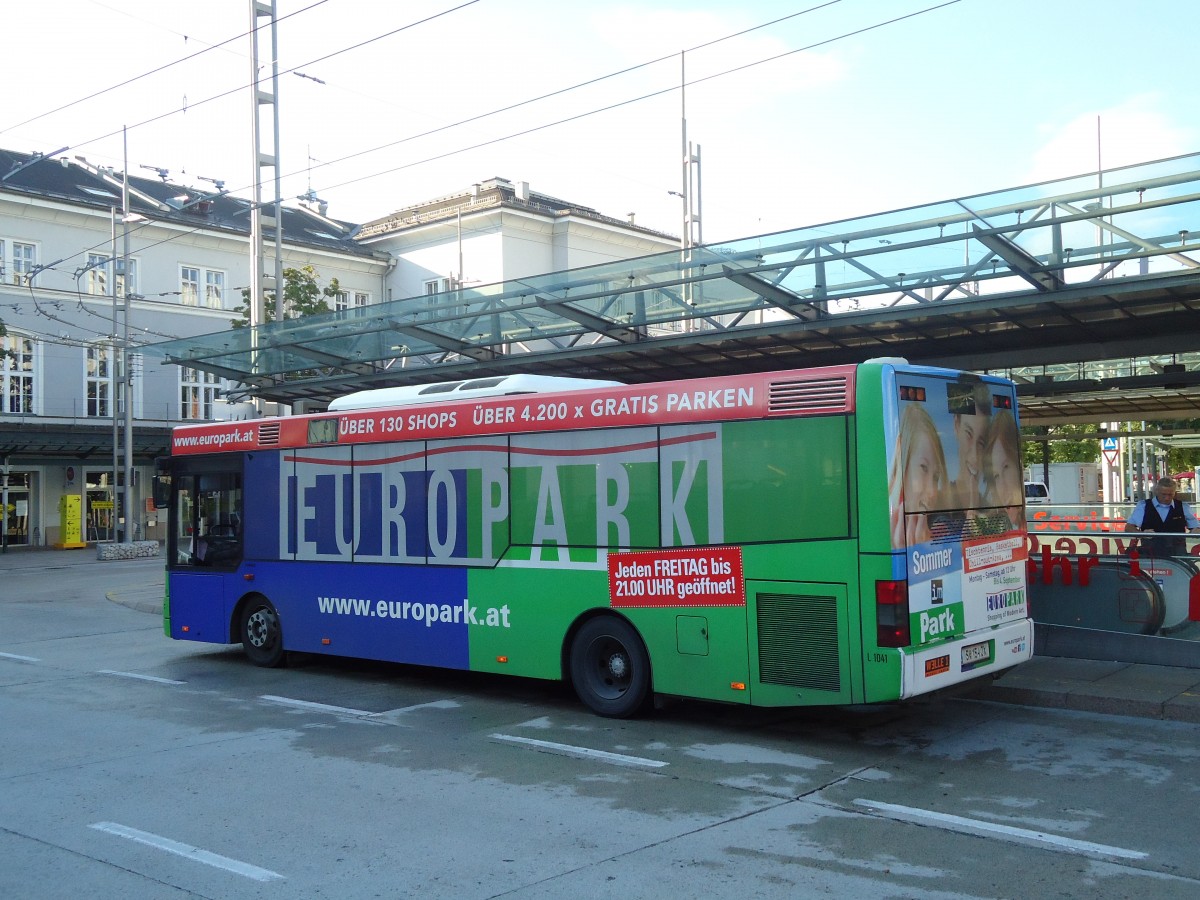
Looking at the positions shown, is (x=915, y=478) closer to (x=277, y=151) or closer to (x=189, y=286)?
(x=277, y=151)

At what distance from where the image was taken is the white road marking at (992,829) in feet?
19.4

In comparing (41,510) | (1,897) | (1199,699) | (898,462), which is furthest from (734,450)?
(41,510)

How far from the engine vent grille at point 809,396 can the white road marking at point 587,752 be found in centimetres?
280

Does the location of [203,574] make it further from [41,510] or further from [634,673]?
[41,510]

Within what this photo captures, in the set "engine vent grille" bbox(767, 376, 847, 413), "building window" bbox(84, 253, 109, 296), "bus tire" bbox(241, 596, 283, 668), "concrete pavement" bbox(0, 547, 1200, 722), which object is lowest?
"concrete pavement" bbox(0, 547, 1200, 722)

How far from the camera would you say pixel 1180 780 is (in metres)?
7.40

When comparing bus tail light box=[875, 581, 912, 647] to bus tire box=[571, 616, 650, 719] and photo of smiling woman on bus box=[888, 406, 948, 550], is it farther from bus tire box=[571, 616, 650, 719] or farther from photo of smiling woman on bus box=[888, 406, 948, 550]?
bus tire box=[571, 616, 650, 719]

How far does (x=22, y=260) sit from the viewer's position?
4397 cm

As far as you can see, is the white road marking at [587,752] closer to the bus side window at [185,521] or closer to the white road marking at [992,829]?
the white road marking at [992,829]

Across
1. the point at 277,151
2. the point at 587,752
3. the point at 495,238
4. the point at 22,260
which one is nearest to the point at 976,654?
the point at 587,752

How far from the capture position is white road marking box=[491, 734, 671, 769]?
8.12 m

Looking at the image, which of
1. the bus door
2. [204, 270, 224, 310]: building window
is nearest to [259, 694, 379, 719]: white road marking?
the bus door

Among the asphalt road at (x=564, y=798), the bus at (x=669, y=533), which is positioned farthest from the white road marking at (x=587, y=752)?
the bus at (x=669, y=533)

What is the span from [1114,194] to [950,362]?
3.77 meters
